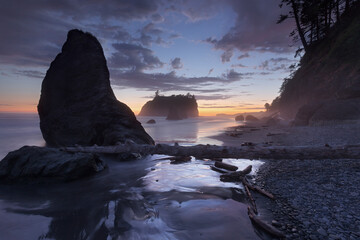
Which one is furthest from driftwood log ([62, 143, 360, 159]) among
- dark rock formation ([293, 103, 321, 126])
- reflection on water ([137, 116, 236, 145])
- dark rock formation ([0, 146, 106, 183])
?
dark rock formation ([293, 103, 321, 126])

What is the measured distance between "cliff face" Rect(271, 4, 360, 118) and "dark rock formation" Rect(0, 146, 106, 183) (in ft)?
79.3

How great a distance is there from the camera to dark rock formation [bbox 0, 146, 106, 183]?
677cm

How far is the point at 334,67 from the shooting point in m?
22.5

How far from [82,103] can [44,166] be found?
25.9ft

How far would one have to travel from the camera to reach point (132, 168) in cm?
884

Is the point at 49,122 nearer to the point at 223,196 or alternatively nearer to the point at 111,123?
the point at 111,123

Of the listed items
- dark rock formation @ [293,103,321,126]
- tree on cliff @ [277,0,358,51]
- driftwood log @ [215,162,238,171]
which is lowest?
driftwood log @ [215,162,238,171]

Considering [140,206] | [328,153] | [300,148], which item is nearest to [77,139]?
[140,206]

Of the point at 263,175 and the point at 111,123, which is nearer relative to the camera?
the point at 263,175

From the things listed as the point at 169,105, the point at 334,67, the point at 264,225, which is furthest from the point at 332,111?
the point at 169,105

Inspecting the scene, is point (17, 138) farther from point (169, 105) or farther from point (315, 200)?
point (169, 105)

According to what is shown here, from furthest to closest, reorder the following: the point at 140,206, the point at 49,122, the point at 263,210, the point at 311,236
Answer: the point at 49,122 < the point at 140,206 < the point at 263,210 < the point at 311,236

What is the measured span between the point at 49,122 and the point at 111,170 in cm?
959

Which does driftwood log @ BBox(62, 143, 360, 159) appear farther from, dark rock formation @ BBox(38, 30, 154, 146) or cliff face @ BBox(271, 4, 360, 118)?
cliff face @ BBox(271, 4, 360, 118)
